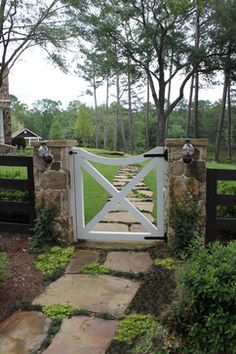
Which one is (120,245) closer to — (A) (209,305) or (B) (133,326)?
(B) (133,326)

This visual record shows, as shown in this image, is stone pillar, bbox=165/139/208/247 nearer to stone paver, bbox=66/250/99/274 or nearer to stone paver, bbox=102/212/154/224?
stone paver, bbox=66/250/99/274

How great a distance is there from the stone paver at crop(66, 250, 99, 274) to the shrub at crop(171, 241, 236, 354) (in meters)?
→ 1.70

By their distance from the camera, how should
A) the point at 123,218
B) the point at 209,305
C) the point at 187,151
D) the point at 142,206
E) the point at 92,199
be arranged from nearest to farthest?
the point at 209,305 < the point at 187,151 < the point at 123,218 < the point at 142,206 < the point at 92,199

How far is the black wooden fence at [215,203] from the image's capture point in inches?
148

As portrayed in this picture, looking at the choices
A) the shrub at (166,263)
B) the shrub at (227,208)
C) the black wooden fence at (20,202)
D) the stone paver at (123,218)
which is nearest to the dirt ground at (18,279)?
the black wooden fence at (20,202)

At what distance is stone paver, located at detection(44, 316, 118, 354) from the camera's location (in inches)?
87.6

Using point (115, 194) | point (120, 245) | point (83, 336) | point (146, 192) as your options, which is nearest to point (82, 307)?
point (83, 336)

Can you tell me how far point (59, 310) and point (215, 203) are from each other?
6.84 ft

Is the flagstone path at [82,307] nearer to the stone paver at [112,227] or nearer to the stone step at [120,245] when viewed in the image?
the stone step at [120,245]

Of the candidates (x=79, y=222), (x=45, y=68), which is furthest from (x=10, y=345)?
(x=45, y=68)

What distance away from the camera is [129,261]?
3.69 metres

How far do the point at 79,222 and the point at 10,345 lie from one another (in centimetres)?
211

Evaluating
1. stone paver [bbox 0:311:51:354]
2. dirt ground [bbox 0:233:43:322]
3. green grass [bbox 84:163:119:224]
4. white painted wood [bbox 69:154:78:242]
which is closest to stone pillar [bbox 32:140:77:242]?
white painted wood [bbox 69:154:78:242]

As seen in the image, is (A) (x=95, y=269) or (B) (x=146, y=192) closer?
(A) (x=95, y=269)
